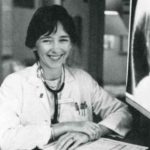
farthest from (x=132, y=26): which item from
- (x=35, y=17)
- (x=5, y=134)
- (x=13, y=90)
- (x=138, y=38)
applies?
(x=5, y=134)

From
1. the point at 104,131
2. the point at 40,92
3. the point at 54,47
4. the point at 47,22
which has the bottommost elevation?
the point at 104,131

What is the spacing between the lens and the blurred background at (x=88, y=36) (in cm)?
179

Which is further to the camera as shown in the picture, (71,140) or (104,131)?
(104,131)

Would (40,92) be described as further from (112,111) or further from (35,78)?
(112,111)

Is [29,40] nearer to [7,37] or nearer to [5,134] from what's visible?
[7,37]

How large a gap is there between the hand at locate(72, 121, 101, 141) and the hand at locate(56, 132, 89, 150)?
2 cm

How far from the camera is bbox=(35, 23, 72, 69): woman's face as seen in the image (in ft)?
4.66

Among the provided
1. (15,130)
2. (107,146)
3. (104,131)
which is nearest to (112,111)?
(104,131)

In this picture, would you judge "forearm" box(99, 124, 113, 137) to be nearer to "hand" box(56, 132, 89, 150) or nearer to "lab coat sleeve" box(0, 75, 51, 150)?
"hand" box(56, 132, 89, 150)

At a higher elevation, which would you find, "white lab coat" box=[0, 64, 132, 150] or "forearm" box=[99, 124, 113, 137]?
"white lab coat" box=[0, 64, 132, 150]

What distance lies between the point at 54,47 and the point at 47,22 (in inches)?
4.7

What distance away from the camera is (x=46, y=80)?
151 centimetres

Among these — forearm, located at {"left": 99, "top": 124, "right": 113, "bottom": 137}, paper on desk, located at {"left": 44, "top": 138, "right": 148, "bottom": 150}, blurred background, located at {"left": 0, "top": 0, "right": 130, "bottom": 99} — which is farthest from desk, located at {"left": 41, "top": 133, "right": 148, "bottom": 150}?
blurred background, located at {"left": 0, "top": 0, "right": 130, "bottom": 99}

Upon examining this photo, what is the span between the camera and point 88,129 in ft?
4.10
